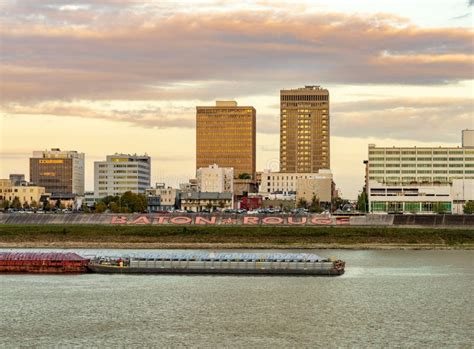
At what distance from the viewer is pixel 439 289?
95.5 meters

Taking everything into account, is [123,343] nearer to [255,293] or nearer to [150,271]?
[255,293]

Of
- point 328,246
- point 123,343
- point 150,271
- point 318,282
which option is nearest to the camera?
point 123,343

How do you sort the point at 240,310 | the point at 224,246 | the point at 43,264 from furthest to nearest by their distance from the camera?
the point at 224,246, the point at 43,264, the point at 240,310

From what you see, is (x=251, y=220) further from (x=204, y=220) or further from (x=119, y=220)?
(x=119, y=220)

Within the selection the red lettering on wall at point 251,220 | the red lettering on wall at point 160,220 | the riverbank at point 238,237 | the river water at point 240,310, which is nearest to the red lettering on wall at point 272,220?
the red lettering on wall at point 251,220

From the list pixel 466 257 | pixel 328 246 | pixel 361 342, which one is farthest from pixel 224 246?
pixel 361 342

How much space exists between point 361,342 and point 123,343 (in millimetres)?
15964

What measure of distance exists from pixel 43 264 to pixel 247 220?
68092 mm

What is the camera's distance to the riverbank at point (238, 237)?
156625mm

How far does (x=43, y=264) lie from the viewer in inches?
4459

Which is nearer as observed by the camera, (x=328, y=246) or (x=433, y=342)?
(x=433, y=342)

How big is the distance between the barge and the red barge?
149cm

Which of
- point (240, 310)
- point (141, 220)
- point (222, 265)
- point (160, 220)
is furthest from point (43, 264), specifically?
point (160, 220)

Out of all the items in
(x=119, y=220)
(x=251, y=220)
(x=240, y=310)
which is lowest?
(x=240, y=310)
